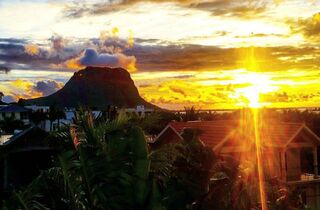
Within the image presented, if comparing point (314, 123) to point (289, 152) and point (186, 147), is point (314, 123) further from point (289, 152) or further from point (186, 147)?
point (186, 147)

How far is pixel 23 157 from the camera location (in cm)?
3034

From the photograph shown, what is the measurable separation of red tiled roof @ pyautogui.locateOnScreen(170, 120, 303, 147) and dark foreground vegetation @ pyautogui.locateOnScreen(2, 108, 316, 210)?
16.4 metres

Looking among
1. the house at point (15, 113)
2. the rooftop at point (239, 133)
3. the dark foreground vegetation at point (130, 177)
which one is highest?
the dark foreground vegetation at point (130, 177)

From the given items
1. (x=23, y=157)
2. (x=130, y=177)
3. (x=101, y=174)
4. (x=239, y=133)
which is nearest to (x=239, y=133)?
(x=239, y=133)

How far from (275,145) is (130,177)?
2047cm

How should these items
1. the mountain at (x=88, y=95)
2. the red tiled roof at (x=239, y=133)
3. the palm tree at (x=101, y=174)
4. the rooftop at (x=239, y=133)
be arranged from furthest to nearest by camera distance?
the mountain at (x=88, y=95)
the red tiled roof at (x=239, y=133)
the rooftop at (x=239, y=133)
the palm tree at (x=101, y=174)

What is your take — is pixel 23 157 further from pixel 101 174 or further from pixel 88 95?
pixel 88 95

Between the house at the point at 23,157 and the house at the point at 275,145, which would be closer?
the house at the point at 275,145

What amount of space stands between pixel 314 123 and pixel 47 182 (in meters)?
45.5

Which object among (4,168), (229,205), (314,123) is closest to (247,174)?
(229,205)

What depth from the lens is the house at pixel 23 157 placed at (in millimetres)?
29266

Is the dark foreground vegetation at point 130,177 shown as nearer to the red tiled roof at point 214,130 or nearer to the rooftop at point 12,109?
the red tiled roof at point 214,130

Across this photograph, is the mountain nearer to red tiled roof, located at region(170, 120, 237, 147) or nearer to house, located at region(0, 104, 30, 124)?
house, located at region(0, 104, 30, 124)

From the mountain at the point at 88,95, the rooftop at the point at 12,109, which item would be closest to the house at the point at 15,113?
the rooftop at the point at 12,109
